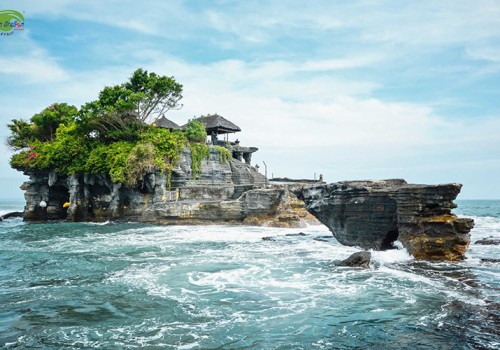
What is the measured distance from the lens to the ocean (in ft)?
22.2

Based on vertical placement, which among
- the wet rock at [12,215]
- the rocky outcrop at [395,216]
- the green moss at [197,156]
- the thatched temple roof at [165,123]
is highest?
the thatched temple roof at [165,123]

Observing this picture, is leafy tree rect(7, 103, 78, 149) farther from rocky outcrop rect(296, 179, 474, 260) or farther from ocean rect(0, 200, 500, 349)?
rocky outcrop rect(296, 179, 474, 260)

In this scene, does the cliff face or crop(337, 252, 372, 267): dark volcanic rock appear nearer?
crop(337, 252, 372, 267): dark volcanic rock

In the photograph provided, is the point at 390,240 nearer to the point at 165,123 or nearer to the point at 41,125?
the point at 165,123

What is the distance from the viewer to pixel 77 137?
33562 mm

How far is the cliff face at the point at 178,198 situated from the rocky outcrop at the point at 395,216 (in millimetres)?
10260

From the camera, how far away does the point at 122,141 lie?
3322cm

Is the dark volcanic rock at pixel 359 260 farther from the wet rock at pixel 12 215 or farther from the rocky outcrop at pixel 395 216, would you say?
the wet rock at pixel 12 215

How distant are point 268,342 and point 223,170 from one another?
97.9 ft

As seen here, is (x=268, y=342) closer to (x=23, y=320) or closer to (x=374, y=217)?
(x=23, y=320)

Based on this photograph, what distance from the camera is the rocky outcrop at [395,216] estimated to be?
13703 millimetres

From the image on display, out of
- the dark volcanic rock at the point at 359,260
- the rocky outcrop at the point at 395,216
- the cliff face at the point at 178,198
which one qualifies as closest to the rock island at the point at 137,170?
the cliff face at the point at 178,198

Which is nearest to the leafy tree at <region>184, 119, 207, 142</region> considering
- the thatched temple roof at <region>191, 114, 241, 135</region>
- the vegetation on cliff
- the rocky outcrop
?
the vegetation on cliff

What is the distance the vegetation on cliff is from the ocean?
14968 mm
